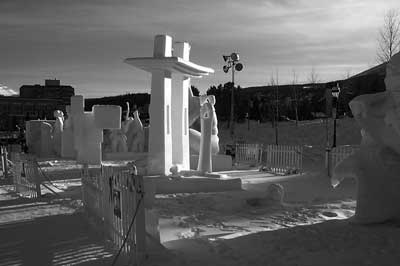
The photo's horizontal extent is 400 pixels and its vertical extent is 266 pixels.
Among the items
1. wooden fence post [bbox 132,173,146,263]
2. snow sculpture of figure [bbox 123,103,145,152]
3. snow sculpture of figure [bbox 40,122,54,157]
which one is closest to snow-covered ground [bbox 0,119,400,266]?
wooden fence post [bbox 132,173,146,263]

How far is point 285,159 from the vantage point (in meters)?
18.8

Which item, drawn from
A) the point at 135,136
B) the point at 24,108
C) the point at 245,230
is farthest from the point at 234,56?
the point at 24,108

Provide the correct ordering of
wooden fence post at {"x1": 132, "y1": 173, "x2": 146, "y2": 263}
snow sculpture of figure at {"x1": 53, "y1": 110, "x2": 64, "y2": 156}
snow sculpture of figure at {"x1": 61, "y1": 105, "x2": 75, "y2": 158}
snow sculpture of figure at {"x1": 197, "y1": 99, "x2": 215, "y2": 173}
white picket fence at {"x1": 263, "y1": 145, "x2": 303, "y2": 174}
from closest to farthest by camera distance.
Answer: wooden fence post at {"x1": 132, "y1": 173, "x2": 146, "y2": 263} → snow sculpture of figure at {"x1": 197, "y1": 99, "x2": 215, "y2": 173} → white picket fence at {"x1": 263, "y1": 145, "x2": 303, "y2": 174} → snow sculpture of figure at {"x1": 61, "y1": 105, "x2": 75, "y2": 158} → snow sculpture of figure at {"x1": 53, "y1": 110, "x2": 64, "y2": 156}

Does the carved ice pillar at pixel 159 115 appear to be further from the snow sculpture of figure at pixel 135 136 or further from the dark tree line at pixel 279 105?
the dark tree line at pixel 279 105

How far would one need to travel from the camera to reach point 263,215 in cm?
947

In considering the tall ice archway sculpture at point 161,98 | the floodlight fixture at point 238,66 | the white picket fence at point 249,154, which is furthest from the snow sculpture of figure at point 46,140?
the tall ice archway sculpture at point 161,98

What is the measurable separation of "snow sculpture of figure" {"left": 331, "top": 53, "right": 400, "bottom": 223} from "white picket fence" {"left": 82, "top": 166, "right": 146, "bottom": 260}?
362 cm

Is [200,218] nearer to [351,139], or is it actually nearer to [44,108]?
[351,139]

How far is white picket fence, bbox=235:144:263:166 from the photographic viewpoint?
21.9 metres

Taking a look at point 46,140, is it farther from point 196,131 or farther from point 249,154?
point 249,154

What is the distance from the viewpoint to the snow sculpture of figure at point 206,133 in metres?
15.0

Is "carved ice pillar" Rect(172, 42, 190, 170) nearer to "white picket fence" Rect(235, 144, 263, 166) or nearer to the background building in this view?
"white picket fence" Rect(235, 144, 263, 166)

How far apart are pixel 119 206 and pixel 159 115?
7.91 meters

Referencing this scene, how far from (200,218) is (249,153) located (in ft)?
45.6
